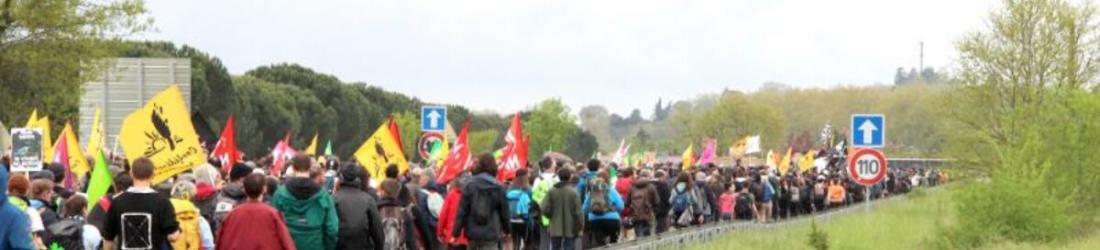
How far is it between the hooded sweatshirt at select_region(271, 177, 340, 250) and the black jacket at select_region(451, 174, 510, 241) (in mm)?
3883

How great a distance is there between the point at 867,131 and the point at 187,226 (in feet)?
69.3

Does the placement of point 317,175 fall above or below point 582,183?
above

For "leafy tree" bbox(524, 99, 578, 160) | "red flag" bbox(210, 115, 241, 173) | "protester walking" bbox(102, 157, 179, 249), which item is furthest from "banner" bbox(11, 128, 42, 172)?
"leafy tree" bbox(524, 99, 578, 160)

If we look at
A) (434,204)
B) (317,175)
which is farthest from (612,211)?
(317,175)

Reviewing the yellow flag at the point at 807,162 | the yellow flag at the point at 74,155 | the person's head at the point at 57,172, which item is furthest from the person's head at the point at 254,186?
the yellow flag at the point at 807,162

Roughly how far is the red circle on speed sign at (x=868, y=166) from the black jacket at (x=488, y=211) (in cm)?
1458

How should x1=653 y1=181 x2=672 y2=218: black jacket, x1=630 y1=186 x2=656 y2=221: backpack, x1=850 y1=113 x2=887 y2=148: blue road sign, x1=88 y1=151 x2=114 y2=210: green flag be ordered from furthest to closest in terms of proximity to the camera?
x1=850 y1=113 x2=887 y2=148: blue road sign → x1=653 y1=181 x2=672 y2=218: black jacket → x1=630 y1=186 x2=656 y2=221: backpack → x1=88 y1=151 x2=114 y2=210: green flag

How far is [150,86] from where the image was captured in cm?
2997

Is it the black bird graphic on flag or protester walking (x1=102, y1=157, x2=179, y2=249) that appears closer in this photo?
protester walking (x1=102, y1=157, x2=179, y2=249)

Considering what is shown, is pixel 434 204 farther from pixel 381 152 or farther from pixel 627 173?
pixel 627 173

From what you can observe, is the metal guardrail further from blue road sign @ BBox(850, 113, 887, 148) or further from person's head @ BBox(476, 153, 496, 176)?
person's head @ BBox(476, 153, 496, 176)

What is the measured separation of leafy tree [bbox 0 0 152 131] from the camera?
45.5 metres

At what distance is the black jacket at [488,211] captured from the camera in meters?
19.1

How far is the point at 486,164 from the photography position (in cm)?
1900
